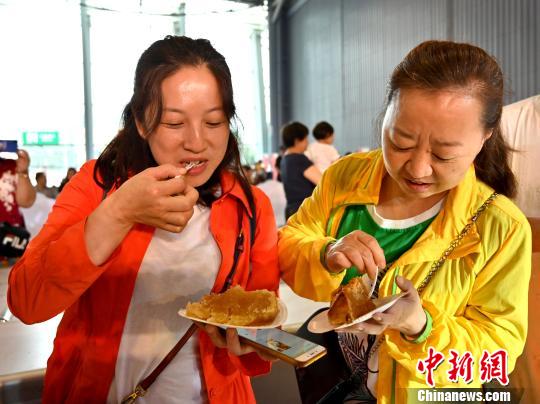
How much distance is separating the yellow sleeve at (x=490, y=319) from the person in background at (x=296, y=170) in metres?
2.94

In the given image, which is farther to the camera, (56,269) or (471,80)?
(471,80)

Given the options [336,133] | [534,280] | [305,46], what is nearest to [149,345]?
[534,280]

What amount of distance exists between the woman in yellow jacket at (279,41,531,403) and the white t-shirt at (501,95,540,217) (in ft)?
1.79

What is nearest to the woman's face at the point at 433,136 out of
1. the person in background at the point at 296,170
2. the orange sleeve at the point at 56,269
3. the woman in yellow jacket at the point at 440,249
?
A: the woman in yellow jacket at the point at 440,249

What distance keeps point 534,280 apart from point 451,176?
12.8 inches

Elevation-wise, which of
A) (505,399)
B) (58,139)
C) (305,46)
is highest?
(305,46)

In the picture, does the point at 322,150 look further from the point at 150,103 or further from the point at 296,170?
the point at 150,103

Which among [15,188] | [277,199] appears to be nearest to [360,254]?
[15,188]

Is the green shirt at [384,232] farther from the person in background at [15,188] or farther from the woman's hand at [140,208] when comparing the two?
the person in background at [15,188]

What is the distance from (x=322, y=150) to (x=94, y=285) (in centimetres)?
412

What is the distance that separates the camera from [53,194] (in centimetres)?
780

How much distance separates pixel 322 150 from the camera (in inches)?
200

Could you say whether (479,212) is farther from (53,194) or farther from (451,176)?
(53,194)

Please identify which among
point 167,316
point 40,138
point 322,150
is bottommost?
point 167,316
